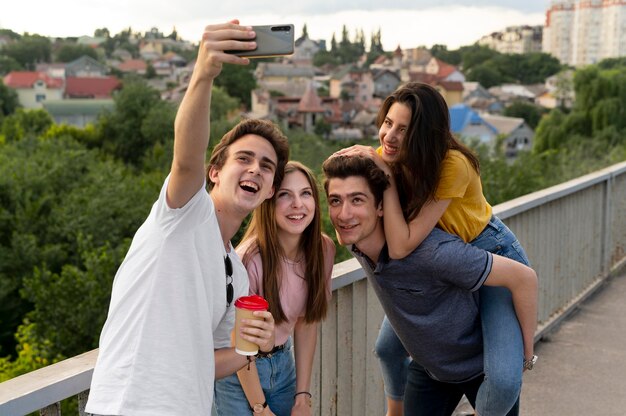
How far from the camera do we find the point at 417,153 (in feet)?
8.34

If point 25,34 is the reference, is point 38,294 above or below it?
below

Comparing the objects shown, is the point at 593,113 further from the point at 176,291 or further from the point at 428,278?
the point at 176,291

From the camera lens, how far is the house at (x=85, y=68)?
156 meters

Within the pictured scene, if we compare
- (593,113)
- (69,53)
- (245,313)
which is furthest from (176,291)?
(69,53)

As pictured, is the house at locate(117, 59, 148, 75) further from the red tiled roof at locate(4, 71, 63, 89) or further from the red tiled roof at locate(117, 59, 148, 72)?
the red tiled roof at locate(4, 71, 63, 89)

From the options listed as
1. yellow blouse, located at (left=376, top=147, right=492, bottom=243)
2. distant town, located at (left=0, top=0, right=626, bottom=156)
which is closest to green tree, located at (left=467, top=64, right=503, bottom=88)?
distant town, located at (left=0, top=0, right=626, bottom=156)

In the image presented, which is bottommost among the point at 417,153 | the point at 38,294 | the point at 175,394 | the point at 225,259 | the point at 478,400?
the point at 38,294

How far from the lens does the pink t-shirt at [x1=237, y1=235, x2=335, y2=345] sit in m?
2.46

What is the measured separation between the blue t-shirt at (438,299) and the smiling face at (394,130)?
0.31 meters

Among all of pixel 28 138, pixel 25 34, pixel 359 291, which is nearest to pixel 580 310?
pixel 359 291

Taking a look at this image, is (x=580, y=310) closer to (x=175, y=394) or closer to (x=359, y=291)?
(x=359, y=291)

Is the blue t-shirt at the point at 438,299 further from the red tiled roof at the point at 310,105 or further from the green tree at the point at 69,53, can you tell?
the green tree at the point at 69,53

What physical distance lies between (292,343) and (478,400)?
650 mm

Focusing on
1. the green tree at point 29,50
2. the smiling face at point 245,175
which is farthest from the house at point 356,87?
the smiling face at point 245,175
